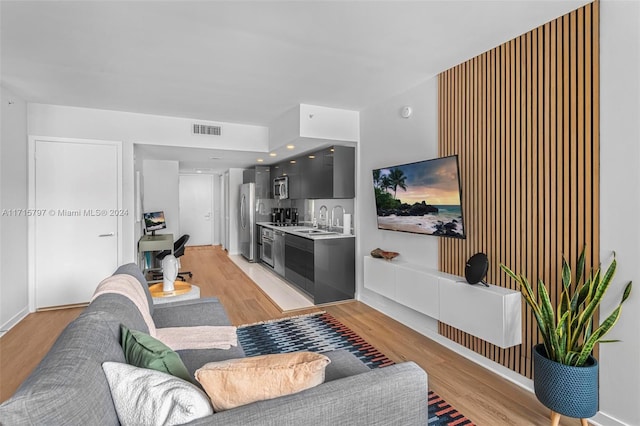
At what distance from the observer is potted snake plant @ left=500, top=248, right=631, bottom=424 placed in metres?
1.84

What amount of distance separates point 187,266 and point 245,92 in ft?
14.7

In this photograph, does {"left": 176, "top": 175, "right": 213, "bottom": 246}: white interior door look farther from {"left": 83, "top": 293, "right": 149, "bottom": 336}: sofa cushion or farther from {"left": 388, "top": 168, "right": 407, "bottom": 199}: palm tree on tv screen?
{"left": 83, "top": 293, "right": 149, "bottom": 336}: sofa cushion

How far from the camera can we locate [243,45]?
2545 millimetres

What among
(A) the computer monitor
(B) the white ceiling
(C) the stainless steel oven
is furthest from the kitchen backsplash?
(A) the computer monitor

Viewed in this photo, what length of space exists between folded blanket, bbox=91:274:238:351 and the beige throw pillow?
35.2 inches

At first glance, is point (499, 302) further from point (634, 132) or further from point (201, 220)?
point (201, 220)

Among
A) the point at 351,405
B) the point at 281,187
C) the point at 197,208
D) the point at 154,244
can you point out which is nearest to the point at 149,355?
the point at 351,405

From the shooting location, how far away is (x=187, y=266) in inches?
271

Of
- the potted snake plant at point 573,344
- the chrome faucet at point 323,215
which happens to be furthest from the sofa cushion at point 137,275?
the chrome faucet at point 323,215

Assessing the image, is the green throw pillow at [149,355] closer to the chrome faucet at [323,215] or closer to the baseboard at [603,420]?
the baseboard at [603,420]

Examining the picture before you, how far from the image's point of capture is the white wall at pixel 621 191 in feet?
6.09

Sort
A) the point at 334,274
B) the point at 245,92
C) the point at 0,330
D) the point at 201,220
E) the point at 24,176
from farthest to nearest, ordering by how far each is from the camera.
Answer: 1. the point at 201,220
2. the point at 334,274
3. the point at 24,176
4. the point at 245,92
5. the point at 0,330

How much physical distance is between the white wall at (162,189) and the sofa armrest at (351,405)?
22.7 ft

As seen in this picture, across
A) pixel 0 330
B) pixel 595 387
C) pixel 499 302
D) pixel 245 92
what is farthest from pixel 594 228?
pixel 0 330
